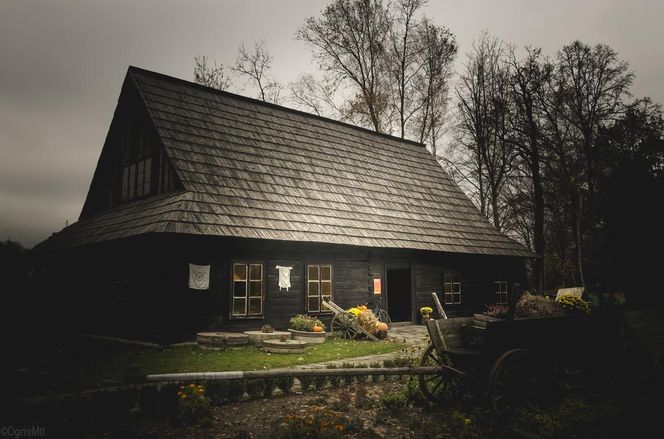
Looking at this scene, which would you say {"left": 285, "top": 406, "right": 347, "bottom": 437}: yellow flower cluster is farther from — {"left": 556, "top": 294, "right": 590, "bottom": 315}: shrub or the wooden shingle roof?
the wooden shingle roof

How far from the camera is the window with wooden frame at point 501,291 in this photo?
1962cm

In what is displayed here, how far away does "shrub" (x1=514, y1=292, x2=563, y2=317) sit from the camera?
24.7 ft

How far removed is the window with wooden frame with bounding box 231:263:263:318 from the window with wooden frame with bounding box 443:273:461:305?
8.43m

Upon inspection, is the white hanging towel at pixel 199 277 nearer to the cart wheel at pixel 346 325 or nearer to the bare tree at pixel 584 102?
the cart wheel at pixel 346 325

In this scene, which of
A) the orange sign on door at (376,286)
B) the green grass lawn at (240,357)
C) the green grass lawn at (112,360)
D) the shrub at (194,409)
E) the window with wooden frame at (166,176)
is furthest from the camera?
the orange sign on door at (376,286)

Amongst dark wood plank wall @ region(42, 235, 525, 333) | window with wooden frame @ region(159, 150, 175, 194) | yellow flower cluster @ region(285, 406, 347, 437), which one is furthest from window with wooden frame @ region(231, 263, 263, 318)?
yellow flower cluster @ region(285, 406, 347, 437)

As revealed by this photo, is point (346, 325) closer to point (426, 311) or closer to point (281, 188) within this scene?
point (426, 311)

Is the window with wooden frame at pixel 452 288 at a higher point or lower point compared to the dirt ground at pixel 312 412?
higher

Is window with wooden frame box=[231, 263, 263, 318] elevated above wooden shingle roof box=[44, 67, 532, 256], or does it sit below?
below

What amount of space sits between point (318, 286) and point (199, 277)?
13.4ft

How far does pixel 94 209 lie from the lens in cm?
1791

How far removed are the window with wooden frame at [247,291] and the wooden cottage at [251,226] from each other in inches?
1.2

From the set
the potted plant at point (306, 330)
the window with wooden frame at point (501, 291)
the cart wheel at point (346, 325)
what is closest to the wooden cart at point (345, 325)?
the cart wheel at point (346, 325)

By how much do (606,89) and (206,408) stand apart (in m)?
27.5
